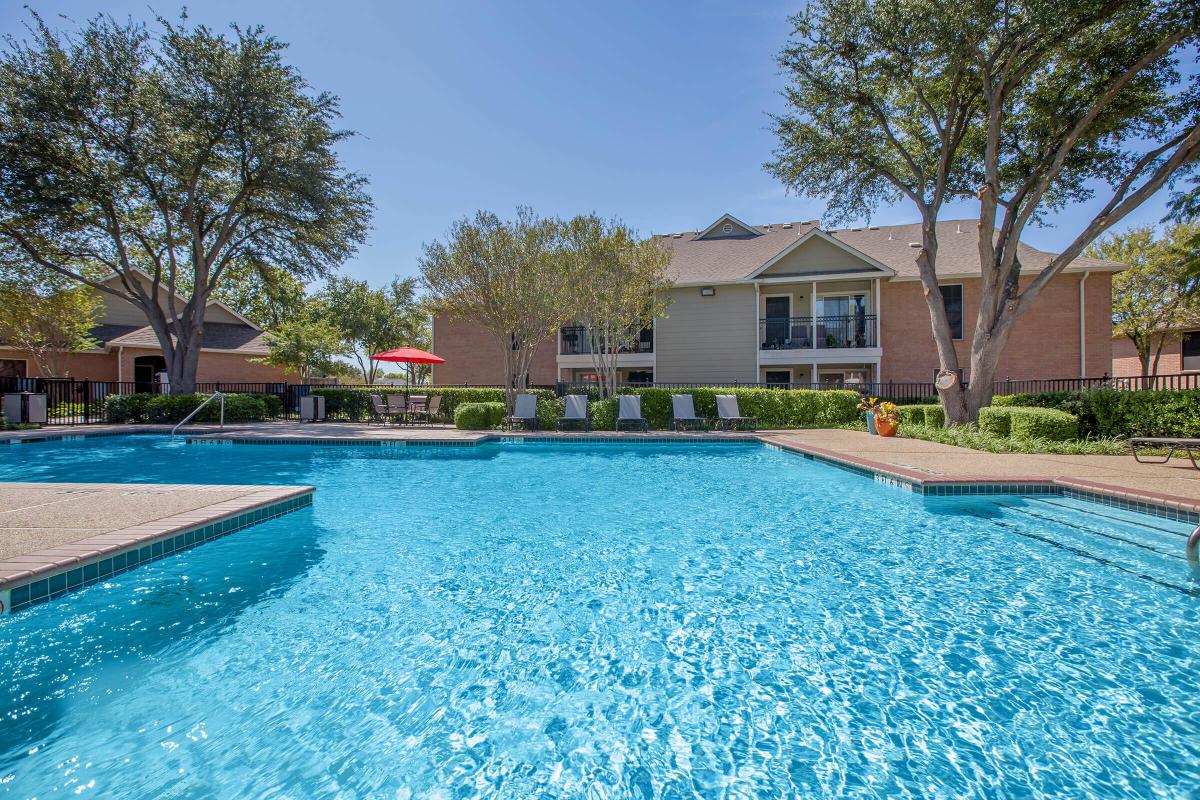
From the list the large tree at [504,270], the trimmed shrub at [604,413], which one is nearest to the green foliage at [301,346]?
the large tree at [504,270]

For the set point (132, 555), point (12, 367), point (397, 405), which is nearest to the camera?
point (132, 555)

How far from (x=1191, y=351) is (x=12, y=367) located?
5258 centimetres

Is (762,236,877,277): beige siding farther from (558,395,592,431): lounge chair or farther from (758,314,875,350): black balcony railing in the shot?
(558,395,592,431): lounge chair

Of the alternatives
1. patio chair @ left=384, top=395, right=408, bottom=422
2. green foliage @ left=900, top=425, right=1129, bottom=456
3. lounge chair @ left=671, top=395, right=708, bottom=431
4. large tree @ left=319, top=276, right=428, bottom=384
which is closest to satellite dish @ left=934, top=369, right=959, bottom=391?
green foliage @ left=900, top=425, right=1129, bottom=456

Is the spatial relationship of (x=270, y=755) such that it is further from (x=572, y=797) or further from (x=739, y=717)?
(x=739, y=717)

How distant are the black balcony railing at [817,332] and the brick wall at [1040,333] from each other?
56.6 inches

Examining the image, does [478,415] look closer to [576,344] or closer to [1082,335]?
[576,344]

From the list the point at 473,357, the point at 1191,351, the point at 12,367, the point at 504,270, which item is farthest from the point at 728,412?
the point at 12,367

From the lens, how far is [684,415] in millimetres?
14102

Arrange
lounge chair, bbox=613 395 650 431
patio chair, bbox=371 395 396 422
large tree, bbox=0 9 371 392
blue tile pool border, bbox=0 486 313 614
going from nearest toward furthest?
blue tile pool border, bbox=0 486 313 614
lounge chair, bbox=613 395 650 431
large tree, bbox=0 9 371 392
patio chair, bbox=371 395 396 422

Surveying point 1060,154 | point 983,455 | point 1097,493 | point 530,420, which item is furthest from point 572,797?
point 1060,154

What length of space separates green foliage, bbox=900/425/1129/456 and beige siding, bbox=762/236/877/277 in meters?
8.62

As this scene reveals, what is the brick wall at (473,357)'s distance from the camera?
2152 centimetres

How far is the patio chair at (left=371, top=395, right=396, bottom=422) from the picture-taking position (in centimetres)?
1569
